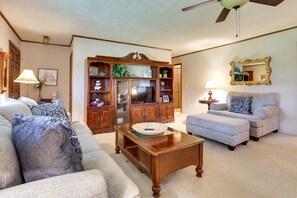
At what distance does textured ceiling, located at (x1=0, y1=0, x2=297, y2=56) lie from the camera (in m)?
2.55

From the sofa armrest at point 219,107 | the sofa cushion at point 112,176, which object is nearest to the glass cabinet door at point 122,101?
the sofa armrest at point 219,107

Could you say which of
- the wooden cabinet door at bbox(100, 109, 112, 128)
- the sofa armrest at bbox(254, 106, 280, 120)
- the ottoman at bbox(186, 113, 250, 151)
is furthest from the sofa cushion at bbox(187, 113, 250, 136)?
the wooden cabinet door at bbox(100, 109, 112, 128)

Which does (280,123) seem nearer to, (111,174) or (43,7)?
(111,174)

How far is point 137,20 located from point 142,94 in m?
2.03

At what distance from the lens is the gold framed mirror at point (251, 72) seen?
4023mm

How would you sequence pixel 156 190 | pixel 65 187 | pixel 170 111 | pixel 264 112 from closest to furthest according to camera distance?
pixel 65 187 < pixel 156 190 < pixel 264 112 < pixel 170 111

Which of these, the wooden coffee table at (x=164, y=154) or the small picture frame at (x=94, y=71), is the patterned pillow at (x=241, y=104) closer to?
the wooden coffee table at (x=164, y=154)

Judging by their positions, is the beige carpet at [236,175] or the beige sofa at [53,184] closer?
the beige sofa at [53,184]

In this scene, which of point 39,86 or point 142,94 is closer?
point 39,86

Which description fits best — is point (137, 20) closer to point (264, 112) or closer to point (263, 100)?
point (264, 112)

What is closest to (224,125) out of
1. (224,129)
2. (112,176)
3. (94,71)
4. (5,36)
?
(224,129)

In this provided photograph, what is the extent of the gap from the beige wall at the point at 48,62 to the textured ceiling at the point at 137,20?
1.20ft

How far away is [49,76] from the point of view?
477cm

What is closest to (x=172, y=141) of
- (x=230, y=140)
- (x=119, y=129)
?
(x=119, y=129)
